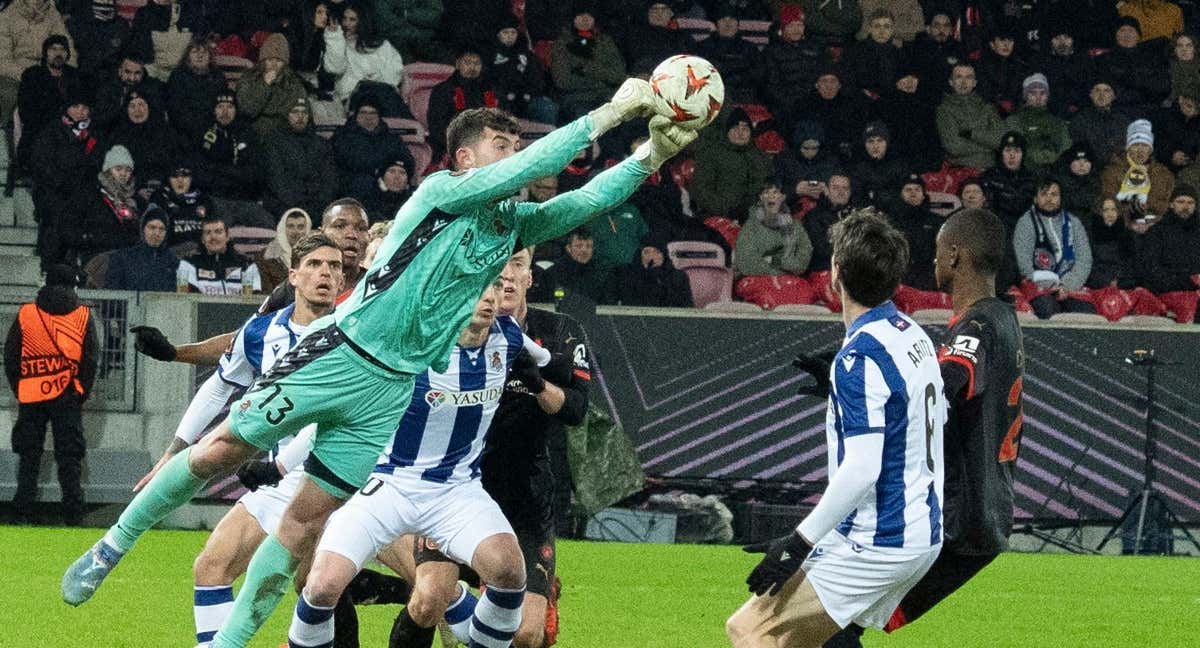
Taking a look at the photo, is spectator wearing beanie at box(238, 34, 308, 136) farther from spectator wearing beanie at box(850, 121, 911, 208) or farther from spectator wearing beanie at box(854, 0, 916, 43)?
spectator wearing beanie at box(854, 0, 916, 43)

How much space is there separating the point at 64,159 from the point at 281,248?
2806mm

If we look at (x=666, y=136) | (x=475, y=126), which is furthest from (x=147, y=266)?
(x=666, y=136)

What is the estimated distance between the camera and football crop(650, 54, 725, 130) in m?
5.66

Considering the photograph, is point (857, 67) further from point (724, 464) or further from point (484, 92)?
point (724, 464)

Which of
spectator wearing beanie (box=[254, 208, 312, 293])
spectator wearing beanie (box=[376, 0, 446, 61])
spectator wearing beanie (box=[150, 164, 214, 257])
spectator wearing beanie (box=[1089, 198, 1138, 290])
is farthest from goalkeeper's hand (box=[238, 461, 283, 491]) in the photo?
spectator wearing beanie (box=[376, 0, 446, 61])

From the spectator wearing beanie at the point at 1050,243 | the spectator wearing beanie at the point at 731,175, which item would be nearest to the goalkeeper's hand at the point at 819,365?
the spectator wearing beanie at the point at 1050,243

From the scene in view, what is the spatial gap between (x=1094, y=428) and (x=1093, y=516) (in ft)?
2.43

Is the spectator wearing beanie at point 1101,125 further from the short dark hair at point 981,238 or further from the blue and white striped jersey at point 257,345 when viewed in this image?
the blue and white striped jersey at point 257,345

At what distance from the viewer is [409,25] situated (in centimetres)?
1834

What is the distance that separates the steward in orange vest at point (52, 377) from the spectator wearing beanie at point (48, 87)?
2801 mm

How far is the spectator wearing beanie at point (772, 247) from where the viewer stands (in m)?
15.8

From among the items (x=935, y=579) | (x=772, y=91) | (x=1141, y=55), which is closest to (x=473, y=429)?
(x=935, y=579)

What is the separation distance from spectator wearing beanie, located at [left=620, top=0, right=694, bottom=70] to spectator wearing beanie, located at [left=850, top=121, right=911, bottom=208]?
235 centimetres

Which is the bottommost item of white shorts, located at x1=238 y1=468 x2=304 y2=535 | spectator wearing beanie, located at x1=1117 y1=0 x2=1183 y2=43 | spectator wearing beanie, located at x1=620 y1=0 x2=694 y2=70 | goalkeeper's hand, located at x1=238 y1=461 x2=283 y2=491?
white shorts, located at x1=238 y1=468 x2=304 y2=535
